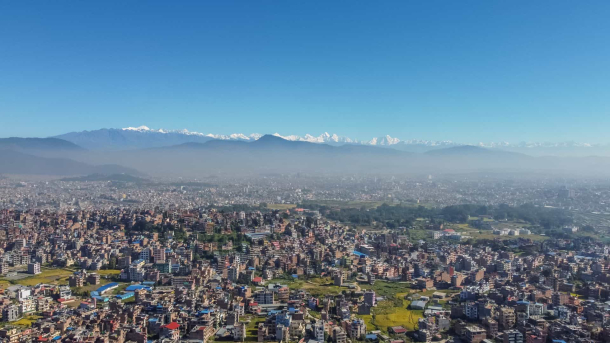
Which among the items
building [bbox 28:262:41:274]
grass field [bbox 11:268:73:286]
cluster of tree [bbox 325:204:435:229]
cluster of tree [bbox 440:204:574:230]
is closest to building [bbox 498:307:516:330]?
grass field [bbox 11:268:73:286]

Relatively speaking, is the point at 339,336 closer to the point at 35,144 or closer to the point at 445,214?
the point at 445,214

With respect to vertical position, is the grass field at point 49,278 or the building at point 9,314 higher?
the building at point 9,314

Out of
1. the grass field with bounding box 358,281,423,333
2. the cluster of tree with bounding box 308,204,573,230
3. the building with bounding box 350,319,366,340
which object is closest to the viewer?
the building with bounding box 350,319,366,340

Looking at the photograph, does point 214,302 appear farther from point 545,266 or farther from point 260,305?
point 545,266

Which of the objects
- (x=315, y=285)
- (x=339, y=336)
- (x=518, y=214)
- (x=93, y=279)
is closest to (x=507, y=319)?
(x=339, y=336)

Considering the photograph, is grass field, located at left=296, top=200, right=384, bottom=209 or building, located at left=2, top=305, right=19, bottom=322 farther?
grass field, located at left=296, top=200, right=384, bottom=209

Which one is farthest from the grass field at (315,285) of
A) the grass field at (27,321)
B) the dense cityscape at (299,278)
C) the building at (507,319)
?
the grass field at (27,321)

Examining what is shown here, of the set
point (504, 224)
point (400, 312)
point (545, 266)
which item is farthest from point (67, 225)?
point (504, 224)

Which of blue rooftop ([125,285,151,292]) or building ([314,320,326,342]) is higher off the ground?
building ([314,320,326,342])

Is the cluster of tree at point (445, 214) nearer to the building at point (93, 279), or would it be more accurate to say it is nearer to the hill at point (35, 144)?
the building at point (93, 279)

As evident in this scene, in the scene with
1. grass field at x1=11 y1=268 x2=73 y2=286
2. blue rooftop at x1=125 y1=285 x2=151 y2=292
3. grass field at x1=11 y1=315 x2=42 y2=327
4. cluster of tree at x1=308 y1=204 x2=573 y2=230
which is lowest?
grass field at x1=11 y1=268 x2=73 y2=286

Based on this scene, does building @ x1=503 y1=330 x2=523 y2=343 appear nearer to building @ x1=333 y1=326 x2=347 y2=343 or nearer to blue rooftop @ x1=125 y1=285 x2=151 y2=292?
building @ x1=333 y1=326 x2=347 y2=343
